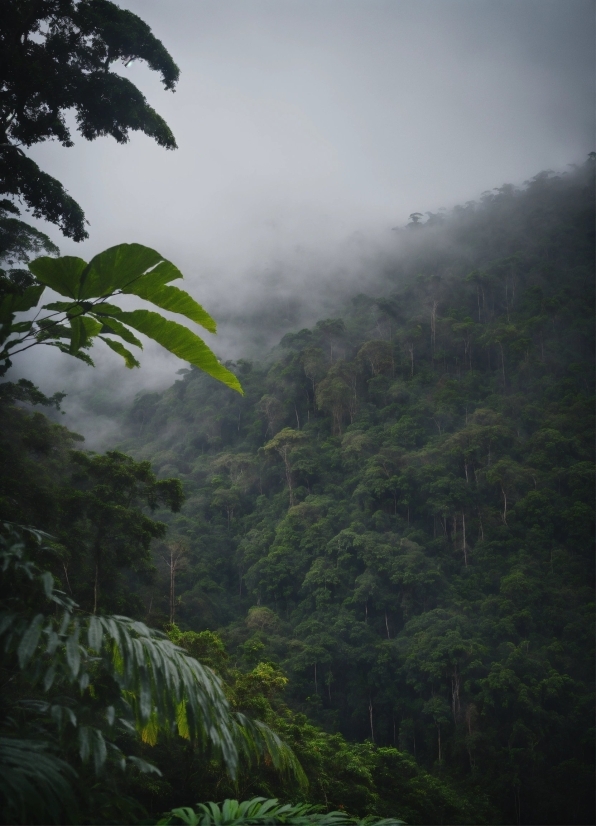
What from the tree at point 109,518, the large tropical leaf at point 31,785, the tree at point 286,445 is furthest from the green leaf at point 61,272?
the tree at point 286,445

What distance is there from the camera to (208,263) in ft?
265

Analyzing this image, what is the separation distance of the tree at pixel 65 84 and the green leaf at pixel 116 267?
4.31 m

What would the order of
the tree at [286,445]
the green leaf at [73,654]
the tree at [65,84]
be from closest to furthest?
1. the green leaf at [73,654]
2. the tree at [65,84]
3. the tree at [286,445]

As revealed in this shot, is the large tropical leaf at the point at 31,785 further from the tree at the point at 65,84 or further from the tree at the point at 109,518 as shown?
the tree at the point at 109,518

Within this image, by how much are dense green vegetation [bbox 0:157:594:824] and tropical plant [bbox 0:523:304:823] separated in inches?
6.5

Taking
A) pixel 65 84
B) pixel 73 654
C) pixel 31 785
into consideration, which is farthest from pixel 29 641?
pixel 65 84

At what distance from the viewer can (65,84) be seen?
5.16 metres

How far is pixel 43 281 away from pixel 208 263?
8322cm

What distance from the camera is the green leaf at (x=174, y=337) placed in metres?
1.38

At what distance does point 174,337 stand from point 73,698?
0.87 m

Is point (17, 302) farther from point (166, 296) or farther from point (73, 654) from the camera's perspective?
point (73, 654)

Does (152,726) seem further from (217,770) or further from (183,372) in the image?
(183,372)

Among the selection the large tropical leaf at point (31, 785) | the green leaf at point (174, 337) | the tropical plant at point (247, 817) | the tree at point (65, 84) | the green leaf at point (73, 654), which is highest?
the tree at point (65, 84)

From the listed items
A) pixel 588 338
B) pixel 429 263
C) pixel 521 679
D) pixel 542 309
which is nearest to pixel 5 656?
pixel 521 679
